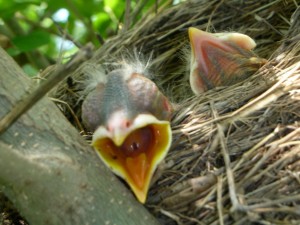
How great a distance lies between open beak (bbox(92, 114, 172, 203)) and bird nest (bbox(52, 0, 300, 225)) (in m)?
0.08

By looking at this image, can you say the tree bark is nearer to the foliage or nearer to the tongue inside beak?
the tongue inside beak

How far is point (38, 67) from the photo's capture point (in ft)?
8.20

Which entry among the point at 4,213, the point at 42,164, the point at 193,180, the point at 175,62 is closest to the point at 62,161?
the point at 42,164

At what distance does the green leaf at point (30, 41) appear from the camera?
2158 millimetres

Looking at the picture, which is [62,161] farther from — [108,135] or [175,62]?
[175,62]

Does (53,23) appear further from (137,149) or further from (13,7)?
(137,149)

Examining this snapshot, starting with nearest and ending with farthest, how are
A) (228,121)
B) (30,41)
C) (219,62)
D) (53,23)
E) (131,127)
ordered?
1. (131,127)
2. (228,121)
3. (219,62)
4. (30,41)
5. (53,23)

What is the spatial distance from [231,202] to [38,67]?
1436mm

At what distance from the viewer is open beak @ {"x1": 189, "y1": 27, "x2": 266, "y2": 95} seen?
6.56ft

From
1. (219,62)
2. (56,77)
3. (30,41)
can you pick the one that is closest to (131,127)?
(56,77)

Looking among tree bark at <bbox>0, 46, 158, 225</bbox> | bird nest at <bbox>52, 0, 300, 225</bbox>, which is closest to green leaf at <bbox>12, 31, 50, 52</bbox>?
bird nest at <bbox>52, 0, 300, 225</bbox>

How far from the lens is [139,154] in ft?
4.64

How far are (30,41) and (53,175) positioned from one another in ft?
3.75

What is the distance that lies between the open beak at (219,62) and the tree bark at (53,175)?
0.81 m
